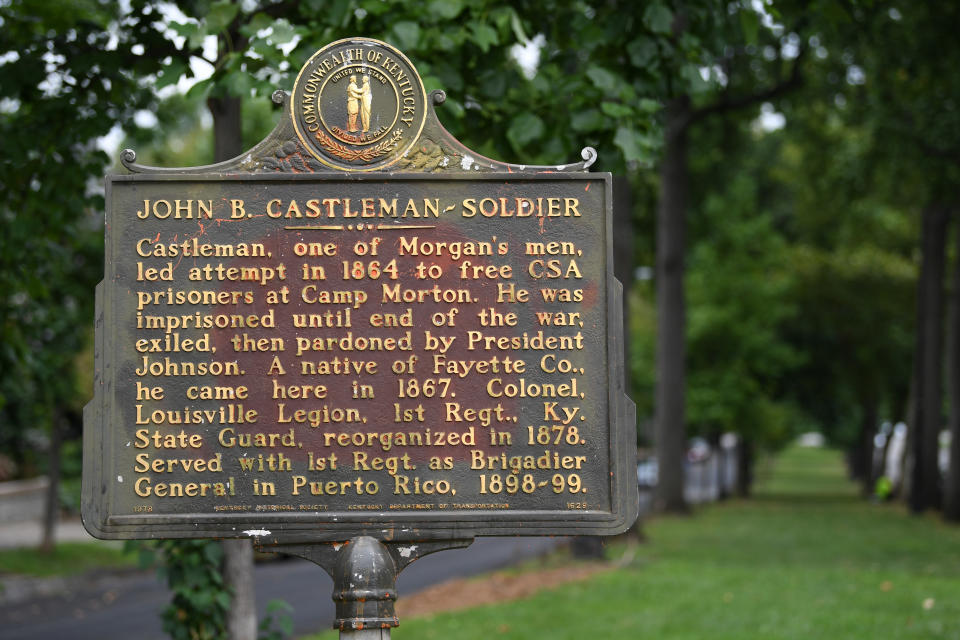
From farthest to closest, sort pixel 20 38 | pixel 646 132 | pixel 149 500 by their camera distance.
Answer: pixel 20 38, pixel 646 132, pixel 149 500

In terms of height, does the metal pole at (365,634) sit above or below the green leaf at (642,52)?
below

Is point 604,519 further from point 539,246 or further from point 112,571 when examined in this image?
point 112,571

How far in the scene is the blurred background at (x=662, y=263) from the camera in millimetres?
7504

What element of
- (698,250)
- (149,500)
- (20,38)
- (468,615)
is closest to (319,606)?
(468,615)

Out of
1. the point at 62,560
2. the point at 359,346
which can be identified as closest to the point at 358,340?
the point at 359,346

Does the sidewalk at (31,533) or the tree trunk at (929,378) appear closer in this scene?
the sidewalk at (31,533)

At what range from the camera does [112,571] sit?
62.6 ft

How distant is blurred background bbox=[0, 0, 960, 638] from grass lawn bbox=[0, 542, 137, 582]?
9 centimetres

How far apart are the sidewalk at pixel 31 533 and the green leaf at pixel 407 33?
16.5 metres

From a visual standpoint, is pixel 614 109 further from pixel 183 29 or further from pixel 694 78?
pixel 183 29

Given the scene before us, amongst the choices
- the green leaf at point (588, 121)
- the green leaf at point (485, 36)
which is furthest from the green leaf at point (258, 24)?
the green leaf at point (588, 121)

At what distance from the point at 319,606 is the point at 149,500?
1010 cm

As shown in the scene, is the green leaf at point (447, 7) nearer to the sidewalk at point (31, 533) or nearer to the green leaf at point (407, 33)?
the green leaf at point (407, 33)

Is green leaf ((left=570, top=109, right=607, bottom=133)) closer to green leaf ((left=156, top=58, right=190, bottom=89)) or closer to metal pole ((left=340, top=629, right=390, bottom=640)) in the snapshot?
green leaf ((left=156, top=58, right=190, bottom=89))
